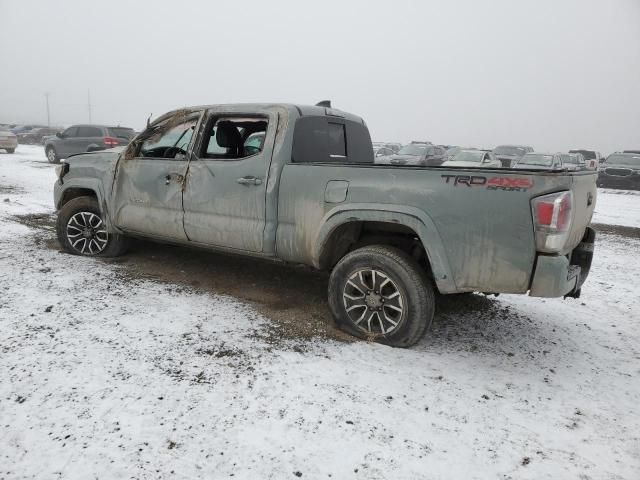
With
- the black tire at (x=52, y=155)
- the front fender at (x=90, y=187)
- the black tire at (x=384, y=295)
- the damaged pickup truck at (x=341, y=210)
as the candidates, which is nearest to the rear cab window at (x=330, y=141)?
the damaged pickup truck at (x=341, y=210)

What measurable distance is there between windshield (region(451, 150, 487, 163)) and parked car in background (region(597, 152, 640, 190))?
5481 millimetres

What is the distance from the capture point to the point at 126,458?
6.95 feet

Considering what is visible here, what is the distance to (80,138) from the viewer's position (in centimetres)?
1842

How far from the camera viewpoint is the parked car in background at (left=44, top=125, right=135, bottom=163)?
18047mm

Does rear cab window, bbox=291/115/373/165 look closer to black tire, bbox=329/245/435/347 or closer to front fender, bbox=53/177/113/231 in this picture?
black tire, bbox=329/245/435/347

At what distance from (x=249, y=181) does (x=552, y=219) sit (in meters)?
2.37

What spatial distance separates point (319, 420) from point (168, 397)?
911 millimetres

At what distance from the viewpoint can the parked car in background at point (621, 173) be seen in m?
18.4

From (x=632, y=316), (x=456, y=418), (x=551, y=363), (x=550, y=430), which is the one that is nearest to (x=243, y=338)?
(x=456, y=418)

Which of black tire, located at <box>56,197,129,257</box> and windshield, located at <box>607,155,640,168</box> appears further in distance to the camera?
windshield, located at <box>607,155,640,168</box>

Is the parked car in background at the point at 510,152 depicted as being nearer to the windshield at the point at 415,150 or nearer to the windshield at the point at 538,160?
the windshield at the point at 415,150


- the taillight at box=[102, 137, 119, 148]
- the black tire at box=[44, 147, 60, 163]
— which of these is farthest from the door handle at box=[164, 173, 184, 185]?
the black tire at box=[44, 147, 60, 163]

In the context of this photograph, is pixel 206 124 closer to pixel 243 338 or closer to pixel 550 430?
Answer: pixel 243 338

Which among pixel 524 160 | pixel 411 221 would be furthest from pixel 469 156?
pixel 411 221
